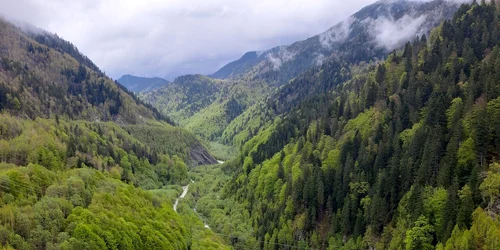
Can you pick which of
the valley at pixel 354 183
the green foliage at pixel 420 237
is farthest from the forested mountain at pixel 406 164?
the valley at pixel 354 183

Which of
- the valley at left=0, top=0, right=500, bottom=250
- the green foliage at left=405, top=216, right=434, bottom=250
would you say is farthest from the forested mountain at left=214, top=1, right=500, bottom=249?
the valley at left=0, top=0, right=500, bottom=250

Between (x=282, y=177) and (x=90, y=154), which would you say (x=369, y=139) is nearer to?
(x=282, y=177)

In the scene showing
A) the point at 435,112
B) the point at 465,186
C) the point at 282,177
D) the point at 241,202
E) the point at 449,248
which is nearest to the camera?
the point at 449,248

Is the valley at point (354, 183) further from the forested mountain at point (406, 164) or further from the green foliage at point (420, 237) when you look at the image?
the forested mountain at point (406, 164)

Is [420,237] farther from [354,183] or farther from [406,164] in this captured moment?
[354,183]

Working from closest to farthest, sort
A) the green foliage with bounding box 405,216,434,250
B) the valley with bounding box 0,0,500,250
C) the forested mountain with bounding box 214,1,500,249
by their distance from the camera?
1. the green foliage with bounding box 405,216,434,250
2. the forested mountain with bounding box 214,1,500,249
3. the valley with bounding box 0,0,500,250

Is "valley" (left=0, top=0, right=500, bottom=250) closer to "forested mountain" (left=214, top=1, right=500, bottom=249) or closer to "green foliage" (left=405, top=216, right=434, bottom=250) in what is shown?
"green foliage" (left=405, top=216, right=434, bottom=250)

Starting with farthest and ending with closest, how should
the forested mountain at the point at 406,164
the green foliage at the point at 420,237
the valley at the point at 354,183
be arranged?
the valley at the point at 354,183 → the forested mountain at the point at 406,164 → the green foliage at the point at 420,237

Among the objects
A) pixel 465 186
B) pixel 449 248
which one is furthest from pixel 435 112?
pixel 449 248
